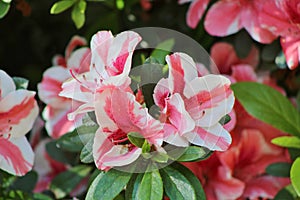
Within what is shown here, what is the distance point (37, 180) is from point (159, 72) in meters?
0.36

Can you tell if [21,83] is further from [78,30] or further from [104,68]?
[78,30]

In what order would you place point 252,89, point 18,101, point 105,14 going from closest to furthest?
point 18,101, point 252,89, point 105,14

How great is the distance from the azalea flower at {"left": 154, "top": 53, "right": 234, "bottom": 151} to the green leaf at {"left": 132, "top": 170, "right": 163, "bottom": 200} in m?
0.06

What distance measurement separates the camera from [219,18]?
3.67ft

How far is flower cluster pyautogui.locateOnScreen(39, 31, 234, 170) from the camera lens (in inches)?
32.1

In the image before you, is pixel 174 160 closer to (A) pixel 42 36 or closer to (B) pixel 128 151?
(B) pixel 128 151

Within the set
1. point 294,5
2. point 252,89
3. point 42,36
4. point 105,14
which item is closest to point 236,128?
point 252,89

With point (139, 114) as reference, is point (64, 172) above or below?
below

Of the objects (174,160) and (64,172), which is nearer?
(174,160)

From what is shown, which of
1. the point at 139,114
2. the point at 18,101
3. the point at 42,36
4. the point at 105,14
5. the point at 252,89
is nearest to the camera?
the point at 139,114

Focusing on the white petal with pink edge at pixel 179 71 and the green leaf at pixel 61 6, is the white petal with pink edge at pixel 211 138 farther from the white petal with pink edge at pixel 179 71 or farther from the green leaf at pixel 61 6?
the green leaf at pixel 61 6

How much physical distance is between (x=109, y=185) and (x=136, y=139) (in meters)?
0.08

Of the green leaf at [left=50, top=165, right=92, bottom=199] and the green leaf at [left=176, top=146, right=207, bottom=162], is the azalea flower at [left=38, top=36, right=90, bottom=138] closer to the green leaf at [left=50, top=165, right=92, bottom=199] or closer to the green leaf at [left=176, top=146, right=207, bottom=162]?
the green leaf at [left=50, top=165, right=92, bottom=199]

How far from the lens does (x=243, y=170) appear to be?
1113 mm
